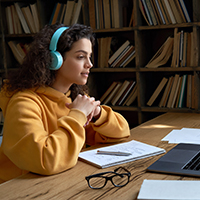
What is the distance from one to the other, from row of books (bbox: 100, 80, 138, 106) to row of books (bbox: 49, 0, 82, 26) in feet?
2.29

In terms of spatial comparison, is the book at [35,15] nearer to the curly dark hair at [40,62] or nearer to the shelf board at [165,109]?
the shelf board at [165,109]

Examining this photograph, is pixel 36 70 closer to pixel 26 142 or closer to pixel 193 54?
pixel 26 142

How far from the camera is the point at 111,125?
5.13ft

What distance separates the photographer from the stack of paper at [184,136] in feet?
5.00

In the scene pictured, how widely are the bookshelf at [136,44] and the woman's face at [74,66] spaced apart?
1092 mm

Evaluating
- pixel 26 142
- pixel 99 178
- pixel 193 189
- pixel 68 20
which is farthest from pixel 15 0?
pixel 193 189

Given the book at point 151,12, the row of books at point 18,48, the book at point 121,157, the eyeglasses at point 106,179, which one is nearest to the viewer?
the eyeglasses at point 106,179

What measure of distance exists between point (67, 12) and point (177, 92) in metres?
1.23

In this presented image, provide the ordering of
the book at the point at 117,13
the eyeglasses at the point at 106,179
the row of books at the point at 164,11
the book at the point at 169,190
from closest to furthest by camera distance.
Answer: the book at the point at 169,190
the eyeglasses at the point at 106,179
the row of books at the point at 164,11
the book at the point at 117,13

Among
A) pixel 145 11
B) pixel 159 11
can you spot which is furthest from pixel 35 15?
pixel 159 11

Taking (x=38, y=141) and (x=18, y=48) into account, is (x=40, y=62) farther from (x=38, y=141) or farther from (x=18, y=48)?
(x=18, y=48)

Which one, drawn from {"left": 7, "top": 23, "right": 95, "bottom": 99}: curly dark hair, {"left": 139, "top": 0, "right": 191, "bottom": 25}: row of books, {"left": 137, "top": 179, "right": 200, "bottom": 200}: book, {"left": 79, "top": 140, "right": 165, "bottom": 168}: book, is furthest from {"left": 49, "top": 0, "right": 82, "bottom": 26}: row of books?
{"left": 137, "top": 179, "right": 200, "bottom": 200}: book

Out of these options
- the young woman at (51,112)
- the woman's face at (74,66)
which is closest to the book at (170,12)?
the young woman at (51,112)

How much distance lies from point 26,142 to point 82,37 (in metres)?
0.65
